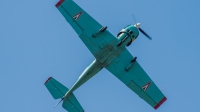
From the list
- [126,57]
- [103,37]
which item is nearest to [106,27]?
[103,37]

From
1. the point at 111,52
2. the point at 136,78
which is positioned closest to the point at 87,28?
the point at 111,52

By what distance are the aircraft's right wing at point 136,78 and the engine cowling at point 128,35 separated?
0.83 m

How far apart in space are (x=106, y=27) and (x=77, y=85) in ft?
18.0

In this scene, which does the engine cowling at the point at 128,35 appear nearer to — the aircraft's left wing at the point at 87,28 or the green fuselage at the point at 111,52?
the green fuselage at the point at 111,52

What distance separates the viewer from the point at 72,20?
1318 inches

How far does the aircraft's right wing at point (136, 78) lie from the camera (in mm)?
34844

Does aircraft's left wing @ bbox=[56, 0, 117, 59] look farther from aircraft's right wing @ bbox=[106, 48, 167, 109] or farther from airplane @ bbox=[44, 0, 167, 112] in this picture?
aircraft's right wing @ bbox=[106, 48, 167, 109]

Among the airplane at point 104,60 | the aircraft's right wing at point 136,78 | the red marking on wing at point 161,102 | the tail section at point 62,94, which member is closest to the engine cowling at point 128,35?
the airplane at point 104,60

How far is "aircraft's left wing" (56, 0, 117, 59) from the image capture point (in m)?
33.5

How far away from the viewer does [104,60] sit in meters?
34.2

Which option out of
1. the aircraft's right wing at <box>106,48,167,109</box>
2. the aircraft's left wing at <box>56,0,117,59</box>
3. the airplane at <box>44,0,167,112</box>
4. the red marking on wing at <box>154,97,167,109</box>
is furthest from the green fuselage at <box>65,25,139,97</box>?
the red marking on wing at <box>154,97,167,109</box>

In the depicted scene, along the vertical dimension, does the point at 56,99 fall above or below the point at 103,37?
below

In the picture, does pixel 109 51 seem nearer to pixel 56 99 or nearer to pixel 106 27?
pixel 106 27

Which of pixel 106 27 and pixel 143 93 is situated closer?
pixel 106 27
